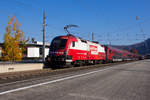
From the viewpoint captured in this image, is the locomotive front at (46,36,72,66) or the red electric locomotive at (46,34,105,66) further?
the red electric locomotive at (46,34,105,66)

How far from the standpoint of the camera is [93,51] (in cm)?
2503

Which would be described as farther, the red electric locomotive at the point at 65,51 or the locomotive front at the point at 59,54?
the red electric locomotive at the point at 65,51

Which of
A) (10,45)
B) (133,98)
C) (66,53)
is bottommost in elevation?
(133,98)

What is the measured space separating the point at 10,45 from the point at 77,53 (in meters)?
9.32

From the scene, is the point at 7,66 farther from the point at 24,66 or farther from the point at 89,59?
A: the point at 89,59

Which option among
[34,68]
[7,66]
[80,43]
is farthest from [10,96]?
[80,43]

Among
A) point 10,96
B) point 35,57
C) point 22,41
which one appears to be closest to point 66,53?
point 22,41

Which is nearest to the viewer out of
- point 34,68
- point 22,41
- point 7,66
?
point 7,66

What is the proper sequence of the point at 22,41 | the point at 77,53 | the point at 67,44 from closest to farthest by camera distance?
the point at 67,44 < the point at 77,53 < the point at 22,41

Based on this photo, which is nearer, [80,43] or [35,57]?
[80,43]

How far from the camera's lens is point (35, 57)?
4097 centimetres

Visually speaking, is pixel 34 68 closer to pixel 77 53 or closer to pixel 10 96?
pixel 77 53

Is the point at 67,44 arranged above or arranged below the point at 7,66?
above

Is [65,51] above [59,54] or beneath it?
above
